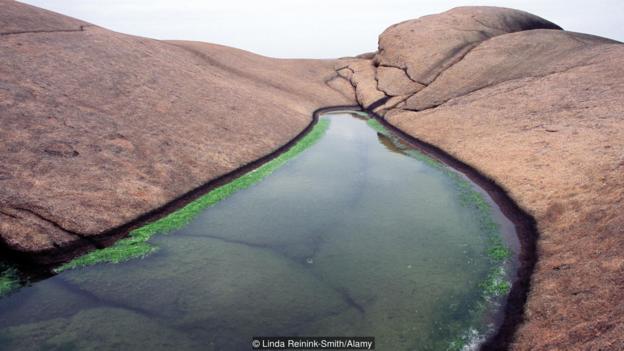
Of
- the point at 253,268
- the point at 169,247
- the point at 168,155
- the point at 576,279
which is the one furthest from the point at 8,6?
the point at 576,279

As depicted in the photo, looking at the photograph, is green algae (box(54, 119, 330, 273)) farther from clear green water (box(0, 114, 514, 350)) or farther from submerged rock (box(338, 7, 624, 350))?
submerged rock (box(338, 7, 624, 350))

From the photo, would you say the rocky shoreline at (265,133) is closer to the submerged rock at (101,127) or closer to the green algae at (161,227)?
the submerged rock at (101,127)

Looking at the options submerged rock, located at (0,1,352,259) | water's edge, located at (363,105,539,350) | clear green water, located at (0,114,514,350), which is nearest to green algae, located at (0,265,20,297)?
clear green water, located at (0,114,514,350)

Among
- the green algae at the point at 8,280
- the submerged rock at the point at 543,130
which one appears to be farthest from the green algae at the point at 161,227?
the submerged rock at the point at 543,130

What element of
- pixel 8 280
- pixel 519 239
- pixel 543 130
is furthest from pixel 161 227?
pixel 543 130

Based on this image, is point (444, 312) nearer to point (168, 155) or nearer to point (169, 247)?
point (169, 247)

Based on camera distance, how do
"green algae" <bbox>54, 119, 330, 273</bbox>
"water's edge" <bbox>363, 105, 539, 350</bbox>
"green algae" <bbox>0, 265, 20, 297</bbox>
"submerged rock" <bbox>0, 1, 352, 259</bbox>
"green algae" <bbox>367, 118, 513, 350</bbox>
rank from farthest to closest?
1. "submerged rock" <bbox>0, 1, 352, 259</bbox>
2. "green algae" <bbox>54, 119, 330, 273</bbox>
3. "green algae" <bbox>0, 265, 20, 297</bbox>
4. "green algae" <bbox>367, 118, 513, 350</bbox>
5. "water's edge" <bbox>363, 105, 539, 350</bbox>
